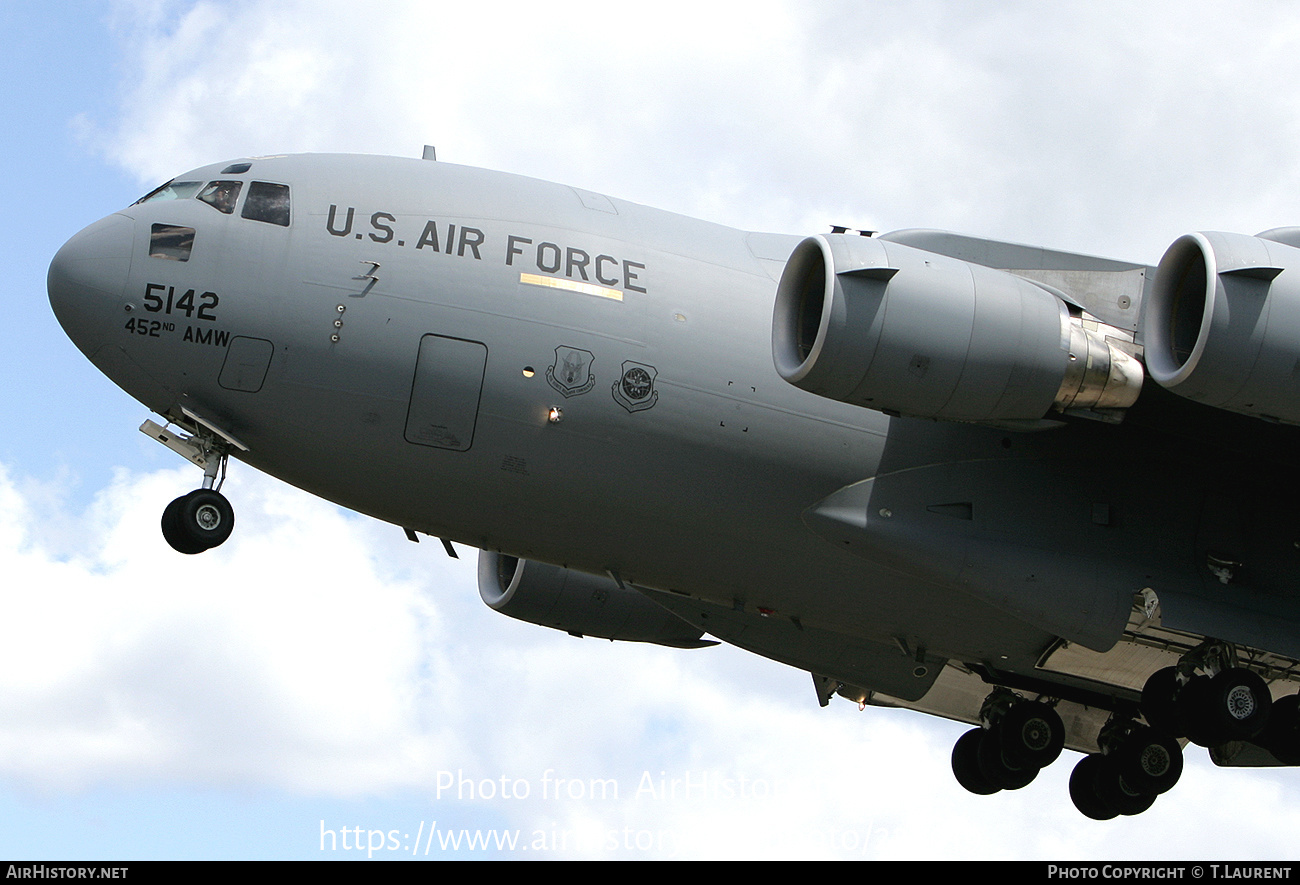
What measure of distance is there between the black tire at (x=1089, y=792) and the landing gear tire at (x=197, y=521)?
283 inches

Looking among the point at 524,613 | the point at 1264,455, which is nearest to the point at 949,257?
the point at 1264,455

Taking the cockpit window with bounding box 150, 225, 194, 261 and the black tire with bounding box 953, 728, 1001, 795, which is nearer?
the cockpit window with bounding box 150, 225, 194, 261

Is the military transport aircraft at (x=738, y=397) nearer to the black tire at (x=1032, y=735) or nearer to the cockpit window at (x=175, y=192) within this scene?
the cockpit window at (x=175, y=192)

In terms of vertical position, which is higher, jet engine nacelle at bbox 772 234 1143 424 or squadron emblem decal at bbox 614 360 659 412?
jet engine nacelle at bbox 772 234 1143 424

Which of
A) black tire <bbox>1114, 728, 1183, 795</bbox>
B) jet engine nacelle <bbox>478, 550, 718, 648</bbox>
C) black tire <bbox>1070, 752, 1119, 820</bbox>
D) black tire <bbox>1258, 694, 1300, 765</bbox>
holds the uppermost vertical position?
jet engine nacelle <bbox>478, 550, 718, 648</bbox>

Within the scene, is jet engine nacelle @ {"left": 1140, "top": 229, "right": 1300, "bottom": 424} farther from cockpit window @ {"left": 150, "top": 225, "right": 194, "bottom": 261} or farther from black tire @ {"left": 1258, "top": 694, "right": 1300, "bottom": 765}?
cockpit window @ {"left": 150, "top": 225, "right": 194, "bottom": 261}

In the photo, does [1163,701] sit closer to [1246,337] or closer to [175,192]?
[1246,337]

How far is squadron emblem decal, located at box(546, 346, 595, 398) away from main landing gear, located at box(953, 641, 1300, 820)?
14.9ft

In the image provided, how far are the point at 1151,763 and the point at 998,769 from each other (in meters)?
1.21

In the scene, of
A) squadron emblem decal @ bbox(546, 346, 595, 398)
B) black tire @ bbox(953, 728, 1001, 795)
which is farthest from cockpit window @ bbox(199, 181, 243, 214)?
black tire @ bbox(953, 728, 1001, 795)

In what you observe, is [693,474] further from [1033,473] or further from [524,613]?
[524,613]

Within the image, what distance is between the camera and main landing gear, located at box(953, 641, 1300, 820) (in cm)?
1045

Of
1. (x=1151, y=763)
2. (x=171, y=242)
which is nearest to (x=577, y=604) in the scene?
(x=1151, y=763)

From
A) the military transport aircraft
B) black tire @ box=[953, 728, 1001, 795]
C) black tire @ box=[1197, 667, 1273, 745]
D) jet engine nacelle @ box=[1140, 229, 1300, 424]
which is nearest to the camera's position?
jet engine nacelle @ box=[1140, 229, 1300, 424]
